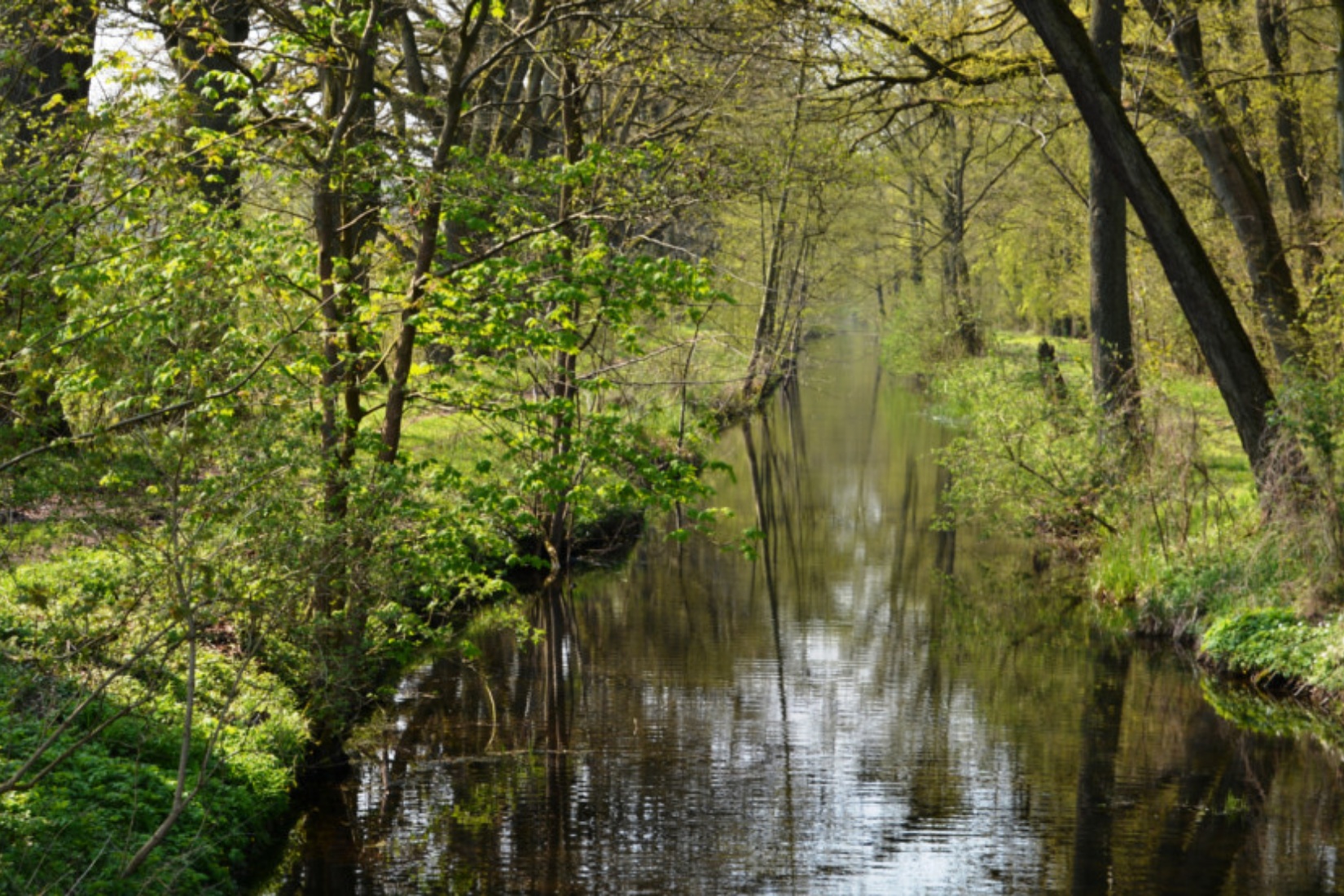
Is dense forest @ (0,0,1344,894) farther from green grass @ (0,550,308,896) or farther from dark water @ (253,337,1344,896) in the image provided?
dark water @ (253,337,1344,896)

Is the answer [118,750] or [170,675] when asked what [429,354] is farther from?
[118,750]

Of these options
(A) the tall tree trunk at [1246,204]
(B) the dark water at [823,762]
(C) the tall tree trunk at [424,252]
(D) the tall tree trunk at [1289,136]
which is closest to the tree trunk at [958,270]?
(D) the tall tree trunk at [1289,136]

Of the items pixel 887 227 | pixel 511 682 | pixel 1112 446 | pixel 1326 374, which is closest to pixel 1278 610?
pixel 1112 446

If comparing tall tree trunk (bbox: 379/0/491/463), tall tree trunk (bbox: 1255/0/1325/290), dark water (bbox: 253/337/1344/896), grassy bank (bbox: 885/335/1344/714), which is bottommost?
dark water (bbox: 253/337/1344/896)

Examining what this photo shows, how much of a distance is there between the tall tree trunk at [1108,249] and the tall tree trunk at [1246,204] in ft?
2.04

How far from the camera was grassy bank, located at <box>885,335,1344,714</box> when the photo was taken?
11.5 metres

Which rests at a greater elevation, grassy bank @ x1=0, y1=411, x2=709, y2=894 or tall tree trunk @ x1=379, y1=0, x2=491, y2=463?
tall tree trunk @ x1=379, y1=0, x2=491, y2=463

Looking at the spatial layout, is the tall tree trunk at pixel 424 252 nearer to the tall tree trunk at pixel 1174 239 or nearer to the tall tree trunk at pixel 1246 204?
the tall tree trunk at pixel 1174 239

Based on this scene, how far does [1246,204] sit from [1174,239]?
4.23 m

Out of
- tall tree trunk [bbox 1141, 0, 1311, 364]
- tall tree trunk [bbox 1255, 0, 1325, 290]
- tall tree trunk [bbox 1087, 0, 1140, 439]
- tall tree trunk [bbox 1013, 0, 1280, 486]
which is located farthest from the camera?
tall tree trunk [bbox 1087, 0, 1140, 439]

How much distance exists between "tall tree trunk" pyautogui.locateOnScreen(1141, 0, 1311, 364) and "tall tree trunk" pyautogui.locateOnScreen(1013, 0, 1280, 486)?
3.28 metres

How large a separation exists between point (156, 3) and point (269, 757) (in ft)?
25.6

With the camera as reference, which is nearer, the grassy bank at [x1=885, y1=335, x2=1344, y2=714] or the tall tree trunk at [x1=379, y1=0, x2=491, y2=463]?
the tall tree trunk at [x1=379, y1=0, x2=491, y2=463]

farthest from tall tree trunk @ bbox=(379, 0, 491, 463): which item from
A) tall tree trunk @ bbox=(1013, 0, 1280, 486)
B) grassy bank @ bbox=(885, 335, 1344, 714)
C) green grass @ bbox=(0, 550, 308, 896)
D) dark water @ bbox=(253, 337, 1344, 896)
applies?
grassy bank @ bbox=(885, 335, 1344, 714)
